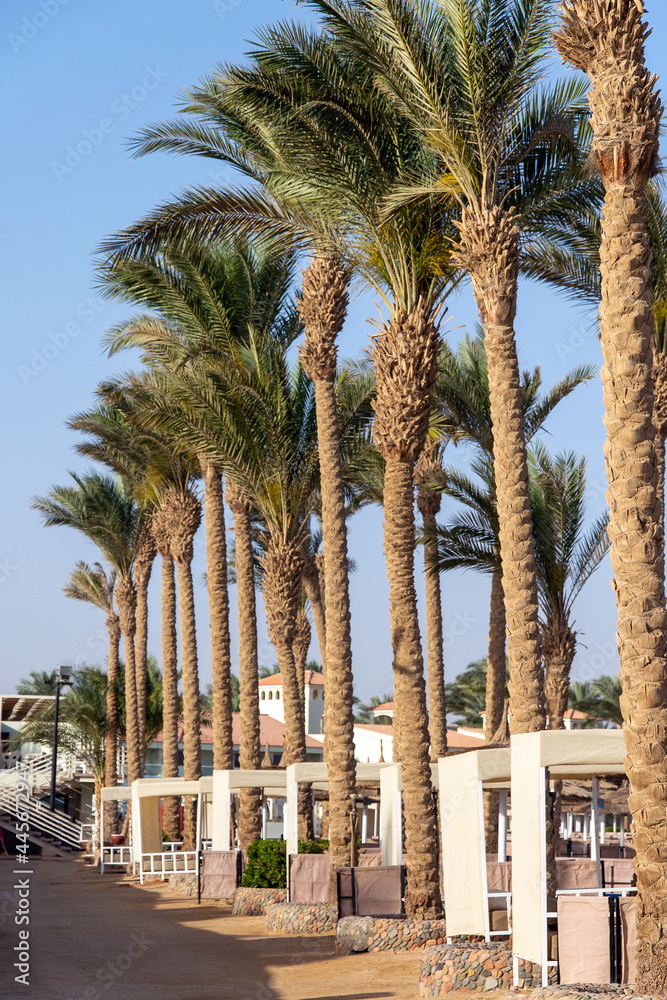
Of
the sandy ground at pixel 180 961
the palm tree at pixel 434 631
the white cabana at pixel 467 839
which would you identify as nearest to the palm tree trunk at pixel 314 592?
the palm tree at pixel 434 631

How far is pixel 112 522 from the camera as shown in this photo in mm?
38812

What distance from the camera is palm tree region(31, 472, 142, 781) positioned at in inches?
1500

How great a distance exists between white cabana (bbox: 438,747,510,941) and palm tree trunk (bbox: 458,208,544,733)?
0.80 m

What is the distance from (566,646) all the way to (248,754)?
24.1 feet

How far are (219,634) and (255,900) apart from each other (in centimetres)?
791

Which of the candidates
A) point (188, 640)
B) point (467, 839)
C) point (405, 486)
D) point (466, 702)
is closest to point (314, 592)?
point (188, 640)

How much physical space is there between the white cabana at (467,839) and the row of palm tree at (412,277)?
2.87 feet

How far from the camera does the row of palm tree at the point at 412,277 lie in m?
9.10

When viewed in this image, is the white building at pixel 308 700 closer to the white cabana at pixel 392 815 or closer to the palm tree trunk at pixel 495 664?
the palm tree trunk at pixel 495 664

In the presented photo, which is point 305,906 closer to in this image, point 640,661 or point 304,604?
point 640,661

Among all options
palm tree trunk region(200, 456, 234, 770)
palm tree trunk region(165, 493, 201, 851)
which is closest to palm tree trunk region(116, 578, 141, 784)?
palm tree trunk region(165, 493, 201, 851)

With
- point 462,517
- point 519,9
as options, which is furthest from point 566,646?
point 519,9

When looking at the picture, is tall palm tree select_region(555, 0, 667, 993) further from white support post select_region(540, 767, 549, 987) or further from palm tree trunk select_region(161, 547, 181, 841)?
palm tree trunk select_region(161, 547, 181, 841)

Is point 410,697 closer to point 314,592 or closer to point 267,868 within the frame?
point 267,868
